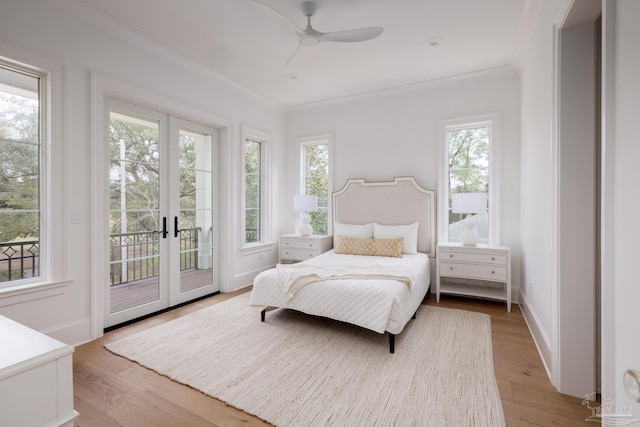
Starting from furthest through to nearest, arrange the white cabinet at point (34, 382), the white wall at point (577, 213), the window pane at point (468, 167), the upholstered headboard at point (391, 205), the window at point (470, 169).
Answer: the upholstered headboard at point (391, 205)
the window pane at point (468, 167)
the window at point (470, 169)
the white wall at point (577, 213)
the white cabinet at point (34, 382)

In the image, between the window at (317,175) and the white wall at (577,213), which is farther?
the window at (317,175)

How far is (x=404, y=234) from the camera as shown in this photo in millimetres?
4164

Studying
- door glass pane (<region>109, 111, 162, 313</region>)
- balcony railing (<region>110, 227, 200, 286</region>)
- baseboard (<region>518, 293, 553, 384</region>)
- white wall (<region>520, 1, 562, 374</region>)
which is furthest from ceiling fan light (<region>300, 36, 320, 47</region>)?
baseboard (<region>518, 293, 553, 384</region>)

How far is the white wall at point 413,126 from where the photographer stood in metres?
3.84

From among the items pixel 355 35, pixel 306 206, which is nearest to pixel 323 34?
pixel 355 35

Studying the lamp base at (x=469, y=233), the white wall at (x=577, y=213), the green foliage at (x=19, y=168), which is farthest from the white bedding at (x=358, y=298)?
the green foliage at (x=19, y=168)

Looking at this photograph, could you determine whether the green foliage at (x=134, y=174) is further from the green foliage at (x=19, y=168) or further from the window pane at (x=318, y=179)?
the window pane at (x=318, y=179)

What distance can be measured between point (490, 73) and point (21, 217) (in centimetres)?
517

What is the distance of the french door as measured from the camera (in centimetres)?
A: 307

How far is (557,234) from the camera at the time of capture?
1945 mm

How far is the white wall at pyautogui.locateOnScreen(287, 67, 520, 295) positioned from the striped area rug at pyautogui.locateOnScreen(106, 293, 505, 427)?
185 centimetres

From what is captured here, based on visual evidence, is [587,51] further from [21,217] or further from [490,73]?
[21,217]

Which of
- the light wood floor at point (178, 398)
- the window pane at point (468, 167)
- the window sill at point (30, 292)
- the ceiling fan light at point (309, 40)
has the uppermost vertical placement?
the ceiling fan light at point (309, 40)

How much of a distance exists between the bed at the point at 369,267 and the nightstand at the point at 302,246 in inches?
12.7
